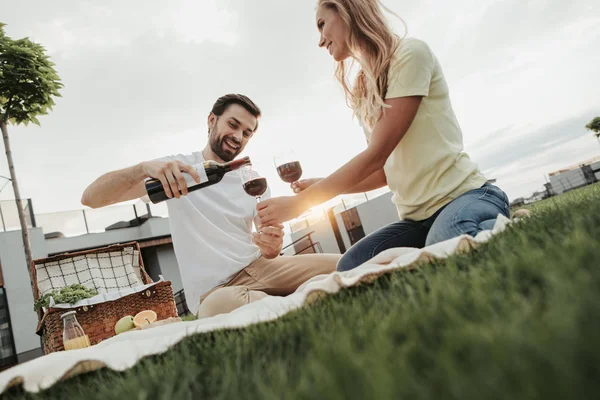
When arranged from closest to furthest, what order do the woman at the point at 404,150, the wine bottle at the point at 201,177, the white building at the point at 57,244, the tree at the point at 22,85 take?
1. the woman at the point at 404,150
2. the wine bottle at the point at 201,177
3. the tree at the point at 22,85
4. the white building at the point at 57,244

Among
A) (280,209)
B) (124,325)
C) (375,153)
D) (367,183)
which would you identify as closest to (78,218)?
(124,325)

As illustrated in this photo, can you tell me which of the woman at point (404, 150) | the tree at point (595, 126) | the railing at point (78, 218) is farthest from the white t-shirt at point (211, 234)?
the tree at point (595, 126)

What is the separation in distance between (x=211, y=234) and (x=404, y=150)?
162 centimetres

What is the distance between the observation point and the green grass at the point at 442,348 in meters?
0.34

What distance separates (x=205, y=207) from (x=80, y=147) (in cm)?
1094

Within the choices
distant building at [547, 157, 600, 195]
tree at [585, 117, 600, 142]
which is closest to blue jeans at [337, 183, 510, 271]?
distant building at [547, 157, 600, 195]

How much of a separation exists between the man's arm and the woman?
0.52 m

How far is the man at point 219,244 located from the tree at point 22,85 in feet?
14.5

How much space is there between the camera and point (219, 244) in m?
2.94

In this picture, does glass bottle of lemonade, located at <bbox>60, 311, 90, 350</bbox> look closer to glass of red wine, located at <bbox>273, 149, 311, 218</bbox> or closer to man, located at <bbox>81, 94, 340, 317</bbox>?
man, located at <bbox>81, 94, 340, 317</bbox>

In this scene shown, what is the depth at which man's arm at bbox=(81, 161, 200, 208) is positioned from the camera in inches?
85.6

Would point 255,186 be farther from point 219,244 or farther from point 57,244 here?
point 57,244

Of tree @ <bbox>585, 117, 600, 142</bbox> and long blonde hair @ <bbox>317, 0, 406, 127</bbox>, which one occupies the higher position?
tree @ <bbox>585, 117, 600, 142</bbox>

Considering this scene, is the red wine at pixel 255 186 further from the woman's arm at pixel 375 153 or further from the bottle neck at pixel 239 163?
the woman's arm at pixel 375 153
